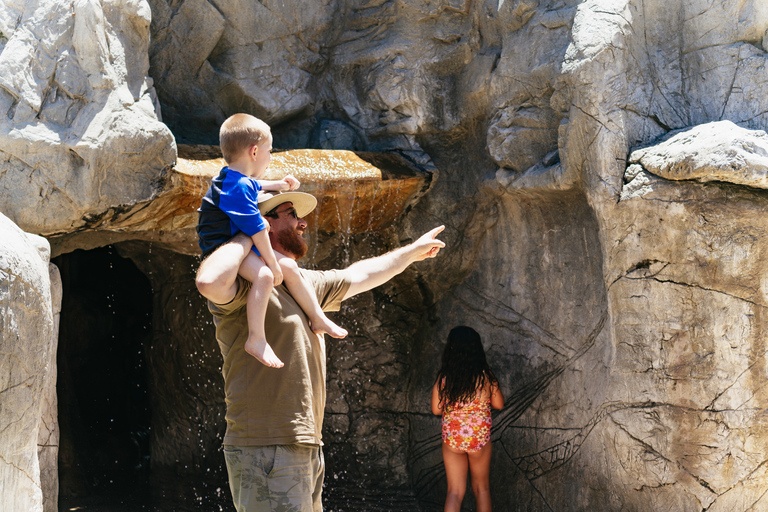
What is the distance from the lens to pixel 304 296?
114 inches

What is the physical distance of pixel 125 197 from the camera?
16.0ft

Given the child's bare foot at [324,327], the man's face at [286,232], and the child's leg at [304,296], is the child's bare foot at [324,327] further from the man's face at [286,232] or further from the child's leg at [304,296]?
the man's face at [286,232]

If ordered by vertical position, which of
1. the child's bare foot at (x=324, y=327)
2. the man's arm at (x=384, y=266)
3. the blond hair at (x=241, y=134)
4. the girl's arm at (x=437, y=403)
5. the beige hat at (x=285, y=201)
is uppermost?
the blond hair at (x=241, y=134)

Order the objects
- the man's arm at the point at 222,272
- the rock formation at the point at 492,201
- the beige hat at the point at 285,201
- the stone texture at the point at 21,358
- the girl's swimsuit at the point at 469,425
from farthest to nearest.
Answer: the girl's swimsuit at the point at 469,425 < the rock formation at the point at 492,201 < the beige hat at the point at 285,201 < the stone texture at the point at 21,358 < the man's arm at the point at 222,272

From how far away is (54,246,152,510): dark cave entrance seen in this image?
7.07 metres

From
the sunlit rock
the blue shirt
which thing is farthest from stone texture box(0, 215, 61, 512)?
the sunlit rock

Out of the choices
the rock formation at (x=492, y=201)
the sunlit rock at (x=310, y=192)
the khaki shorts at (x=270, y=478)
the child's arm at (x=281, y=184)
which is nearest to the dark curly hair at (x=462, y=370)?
the rock formation at (x=492, y=201)

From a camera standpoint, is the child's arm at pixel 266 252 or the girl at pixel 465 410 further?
the girl at pixel 465 410

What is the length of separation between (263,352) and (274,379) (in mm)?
177

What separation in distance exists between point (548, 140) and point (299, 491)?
11.5 feet

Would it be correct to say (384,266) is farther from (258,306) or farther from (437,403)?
(437,403)

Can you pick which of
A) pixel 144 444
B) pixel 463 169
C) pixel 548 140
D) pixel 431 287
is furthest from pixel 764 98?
pixel 144 444

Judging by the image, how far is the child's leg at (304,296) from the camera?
2.89 meters

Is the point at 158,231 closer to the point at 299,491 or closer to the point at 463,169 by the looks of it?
the point at 463,169
